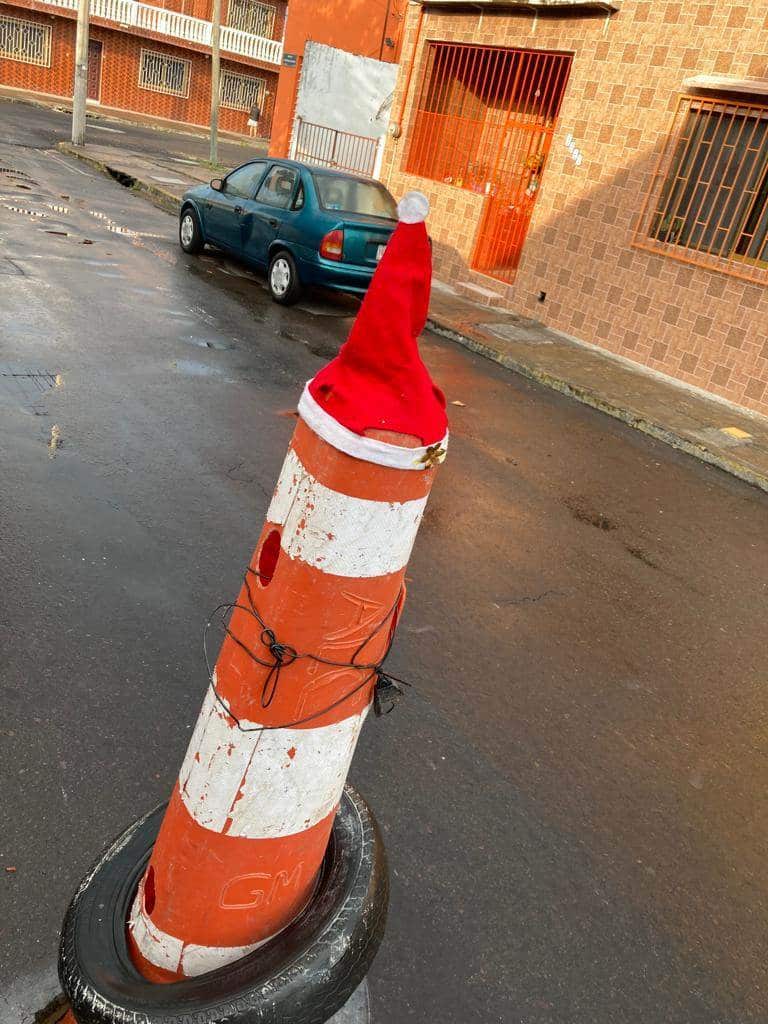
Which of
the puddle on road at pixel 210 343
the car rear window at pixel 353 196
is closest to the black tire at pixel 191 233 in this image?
the car rear window at pixel 353 196

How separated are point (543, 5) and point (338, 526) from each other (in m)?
13.6

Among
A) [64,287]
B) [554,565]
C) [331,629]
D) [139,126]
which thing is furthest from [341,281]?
[139,126]

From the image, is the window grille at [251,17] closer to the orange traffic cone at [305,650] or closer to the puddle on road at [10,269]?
the puddle on road at [10,269]

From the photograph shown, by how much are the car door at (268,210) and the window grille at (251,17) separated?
118 ft

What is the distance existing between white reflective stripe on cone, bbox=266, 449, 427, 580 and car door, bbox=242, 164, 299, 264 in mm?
10235

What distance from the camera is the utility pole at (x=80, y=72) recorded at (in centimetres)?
1975

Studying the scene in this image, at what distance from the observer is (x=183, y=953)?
187cm

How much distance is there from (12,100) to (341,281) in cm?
2887

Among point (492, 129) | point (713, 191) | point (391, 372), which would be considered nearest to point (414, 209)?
point (391, 372)

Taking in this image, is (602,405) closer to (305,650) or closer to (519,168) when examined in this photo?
(519,168)

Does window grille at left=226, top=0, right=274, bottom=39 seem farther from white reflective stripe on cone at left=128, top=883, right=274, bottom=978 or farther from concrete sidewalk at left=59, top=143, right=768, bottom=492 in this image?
white reflective stripe on cone at left=128, top=883, right=274, bottom=978

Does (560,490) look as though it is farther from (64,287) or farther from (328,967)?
(64,287)

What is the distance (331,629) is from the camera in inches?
67.9

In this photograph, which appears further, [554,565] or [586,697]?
[554,565]
